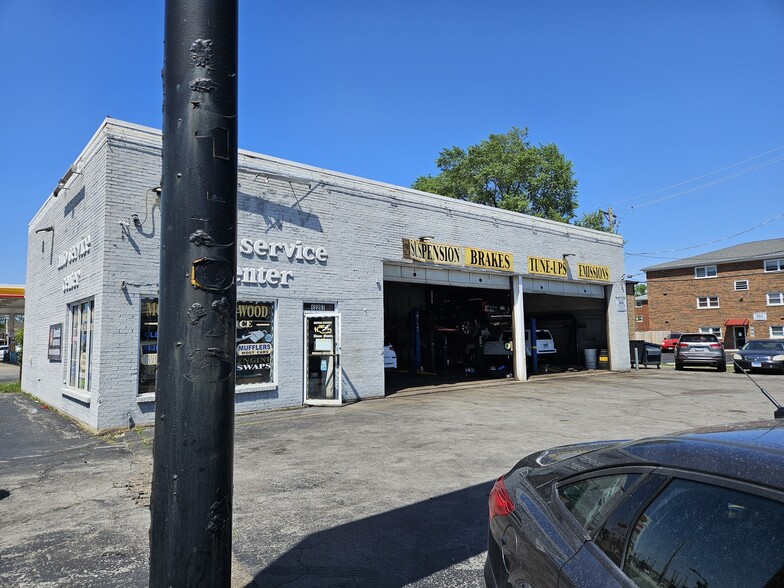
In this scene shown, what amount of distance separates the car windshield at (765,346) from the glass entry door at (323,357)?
19.6m

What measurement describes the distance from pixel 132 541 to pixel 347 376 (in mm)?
9027

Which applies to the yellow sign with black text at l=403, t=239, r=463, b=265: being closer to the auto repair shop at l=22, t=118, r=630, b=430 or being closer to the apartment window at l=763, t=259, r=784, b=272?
the auto repair shop at l=22, t=118, r=630, b=430

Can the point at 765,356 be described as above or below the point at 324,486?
above

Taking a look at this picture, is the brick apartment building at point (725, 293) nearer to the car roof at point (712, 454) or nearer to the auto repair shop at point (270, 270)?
the auto repair shop at point (270, 270)

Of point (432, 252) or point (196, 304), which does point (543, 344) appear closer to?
point (432, 252)

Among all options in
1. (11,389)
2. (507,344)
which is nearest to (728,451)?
(507,344)

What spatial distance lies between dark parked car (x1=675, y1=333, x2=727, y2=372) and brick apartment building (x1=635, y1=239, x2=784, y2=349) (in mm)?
24660

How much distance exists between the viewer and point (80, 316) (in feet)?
39.2

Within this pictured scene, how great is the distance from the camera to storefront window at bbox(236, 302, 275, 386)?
11727mm

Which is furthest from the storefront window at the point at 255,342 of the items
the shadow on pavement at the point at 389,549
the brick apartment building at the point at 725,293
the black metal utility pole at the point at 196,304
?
the brick apartment building at the point at 725,293

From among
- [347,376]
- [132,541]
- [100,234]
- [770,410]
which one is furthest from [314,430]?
[770,410]

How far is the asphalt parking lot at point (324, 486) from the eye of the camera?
4.02 metres

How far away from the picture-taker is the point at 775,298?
43250 millimetres

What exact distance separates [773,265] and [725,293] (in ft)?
13.8
